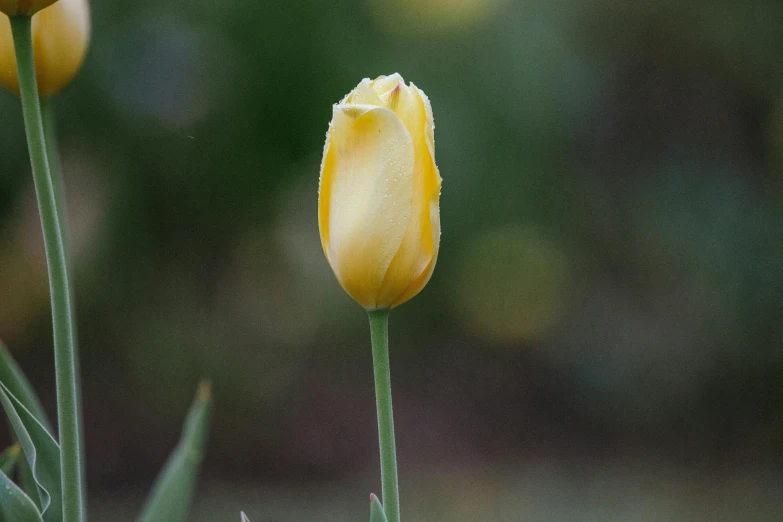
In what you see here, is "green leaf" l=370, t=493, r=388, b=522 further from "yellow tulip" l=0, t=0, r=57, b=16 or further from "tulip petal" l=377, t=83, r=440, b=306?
"yellow tulip" l=0, t=0, r=57, b=16

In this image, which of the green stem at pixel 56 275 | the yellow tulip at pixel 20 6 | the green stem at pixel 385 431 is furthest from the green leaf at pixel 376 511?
the yellow tulip at pixel 20 6

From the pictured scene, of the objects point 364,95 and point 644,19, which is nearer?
point 364,95


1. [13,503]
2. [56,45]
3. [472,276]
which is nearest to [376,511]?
[13,503]

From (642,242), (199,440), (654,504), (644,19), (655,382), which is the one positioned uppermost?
(644,19)

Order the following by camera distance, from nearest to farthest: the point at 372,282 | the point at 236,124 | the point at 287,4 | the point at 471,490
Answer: the point at 372,282
the point at 287,4
the point at 236,124
the point at 471,490

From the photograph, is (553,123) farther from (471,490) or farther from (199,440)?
(199,440)

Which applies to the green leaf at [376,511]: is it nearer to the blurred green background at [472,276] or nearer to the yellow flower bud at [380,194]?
the yellow flower bud at [380,194]

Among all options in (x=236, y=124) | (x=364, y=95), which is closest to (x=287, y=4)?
(x=236, y=124)

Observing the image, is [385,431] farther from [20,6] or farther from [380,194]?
[20,6]
